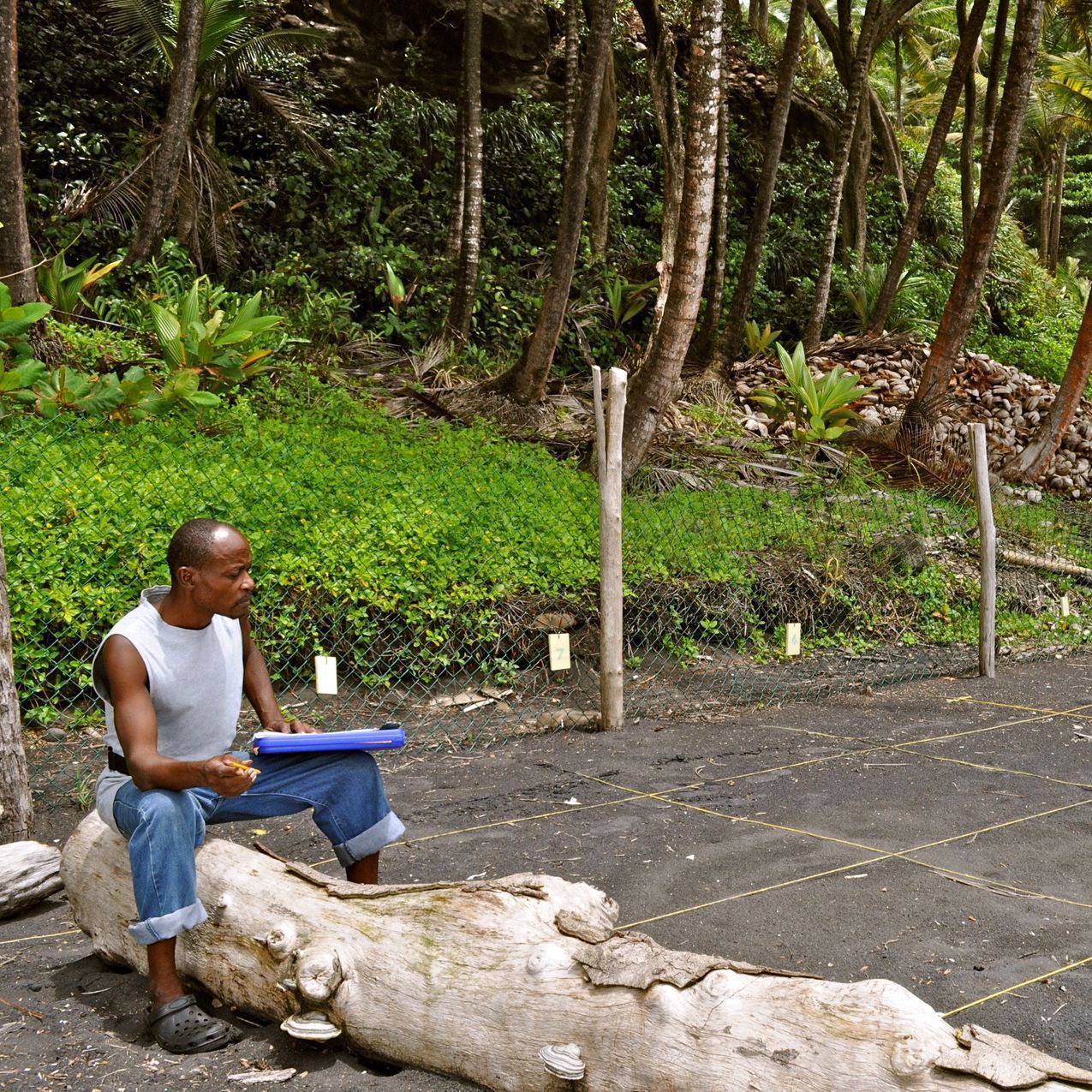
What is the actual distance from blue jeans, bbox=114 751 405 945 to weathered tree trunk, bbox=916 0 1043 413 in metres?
10.2

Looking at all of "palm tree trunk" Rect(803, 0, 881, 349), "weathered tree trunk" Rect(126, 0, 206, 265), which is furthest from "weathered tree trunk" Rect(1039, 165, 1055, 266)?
"weathered tree trunk" Rect(126, 0, 206, 265)

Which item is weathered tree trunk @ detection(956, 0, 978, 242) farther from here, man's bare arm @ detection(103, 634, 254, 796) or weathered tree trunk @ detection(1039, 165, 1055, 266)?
man's bare arm @ detection(103, 634, 254, 796)

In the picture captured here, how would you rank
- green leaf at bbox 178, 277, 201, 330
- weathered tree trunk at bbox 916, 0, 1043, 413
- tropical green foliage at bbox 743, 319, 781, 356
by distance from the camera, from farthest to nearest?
tropical green foliage at bbox 743, 319, 781, 356, weathered tree trunk at bbox 916, 0, 1043, 413, green leaf at bbox 178, 277, 201, 330

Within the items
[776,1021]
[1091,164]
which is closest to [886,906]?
[776,1021]

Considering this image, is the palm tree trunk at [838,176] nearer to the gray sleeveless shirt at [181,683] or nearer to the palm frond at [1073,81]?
the gray sleeveless shirt at [181,683]

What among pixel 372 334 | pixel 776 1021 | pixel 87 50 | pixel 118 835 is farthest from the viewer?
pixel 87 50

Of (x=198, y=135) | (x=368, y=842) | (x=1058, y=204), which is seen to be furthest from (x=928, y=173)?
(x=1058, y=204)

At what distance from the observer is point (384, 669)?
21.6 ft

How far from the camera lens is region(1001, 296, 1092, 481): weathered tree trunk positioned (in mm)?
12758

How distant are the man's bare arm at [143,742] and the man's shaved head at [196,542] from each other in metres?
0.25

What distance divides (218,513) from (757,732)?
3380 millimetres

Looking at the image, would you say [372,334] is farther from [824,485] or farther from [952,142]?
[952,142]

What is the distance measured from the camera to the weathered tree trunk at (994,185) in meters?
11.3

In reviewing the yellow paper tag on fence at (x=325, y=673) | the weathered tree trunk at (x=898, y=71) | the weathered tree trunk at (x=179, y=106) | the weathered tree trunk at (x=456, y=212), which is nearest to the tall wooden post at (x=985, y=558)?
the yellow paper tag on fence at (x=325, y=673)
